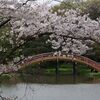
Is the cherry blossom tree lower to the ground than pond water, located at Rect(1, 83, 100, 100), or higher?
higher

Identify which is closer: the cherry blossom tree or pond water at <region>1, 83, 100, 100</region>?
the cherry blossom tree

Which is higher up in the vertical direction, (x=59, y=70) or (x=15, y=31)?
(x=15, y=31)

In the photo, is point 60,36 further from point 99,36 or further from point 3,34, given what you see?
A: point 3,34

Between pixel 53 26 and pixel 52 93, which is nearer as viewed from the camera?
pixel 53 26

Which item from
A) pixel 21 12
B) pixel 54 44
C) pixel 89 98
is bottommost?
pixel 89 98

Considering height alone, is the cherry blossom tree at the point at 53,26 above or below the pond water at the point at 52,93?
above

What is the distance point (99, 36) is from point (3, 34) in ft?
9.78

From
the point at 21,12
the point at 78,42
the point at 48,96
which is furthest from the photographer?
the point at 48,96

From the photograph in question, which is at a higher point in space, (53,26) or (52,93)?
(53,26)

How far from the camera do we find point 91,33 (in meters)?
5.32

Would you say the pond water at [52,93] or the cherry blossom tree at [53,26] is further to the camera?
the pond water at [52,93]

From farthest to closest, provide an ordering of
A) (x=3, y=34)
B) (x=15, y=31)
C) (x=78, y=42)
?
(x=3, y=34) < (x=15, y=31) < (x=78, y=42)

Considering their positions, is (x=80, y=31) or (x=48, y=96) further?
(x=48, y=96)

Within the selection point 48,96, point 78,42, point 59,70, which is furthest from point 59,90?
point 78,42
